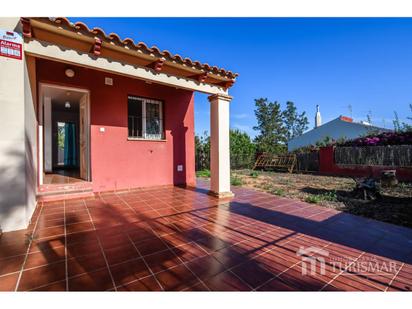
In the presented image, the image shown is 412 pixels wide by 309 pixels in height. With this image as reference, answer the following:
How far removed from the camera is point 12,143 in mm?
2602

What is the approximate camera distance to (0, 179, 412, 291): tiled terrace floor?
1659mm

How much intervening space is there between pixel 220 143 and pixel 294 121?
3489 cm

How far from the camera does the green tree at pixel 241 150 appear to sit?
42.9 ft

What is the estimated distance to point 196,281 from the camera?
1.65 meters

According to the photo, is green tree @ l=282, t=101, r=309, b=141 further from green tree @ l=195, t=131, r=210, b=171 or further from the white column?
the white column

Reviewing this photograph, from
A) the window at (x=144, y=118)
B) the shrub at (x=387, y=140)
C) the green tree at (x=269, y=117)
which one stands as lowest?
the shrub at (x=387, y=140)

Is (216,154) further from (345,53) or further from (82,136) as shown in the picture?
(345,53)

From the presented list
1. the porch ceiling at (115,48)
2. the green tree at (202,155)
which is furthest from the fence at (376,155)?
the porch ceiling at (115,48)

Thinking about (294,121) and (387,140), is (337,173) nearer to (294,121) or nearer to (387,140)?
(387,140)

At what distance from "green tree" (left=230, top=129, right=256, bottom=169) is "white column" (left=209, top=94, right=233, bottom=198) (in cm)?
823

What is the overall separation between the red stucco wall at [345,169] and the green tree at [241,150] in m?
4.37

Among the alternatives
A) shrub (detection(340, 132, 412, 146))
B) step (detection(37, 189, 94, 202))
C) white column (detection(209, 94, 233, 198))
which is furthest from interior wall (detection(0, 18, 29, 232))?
shrub (detection(340, 132, 412, 146))

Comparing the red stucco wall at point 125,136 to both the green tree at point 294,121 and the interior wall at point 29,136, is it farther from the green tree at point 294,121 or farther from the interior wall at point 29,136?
the green tree at point 294,121
